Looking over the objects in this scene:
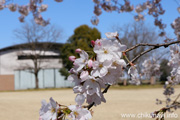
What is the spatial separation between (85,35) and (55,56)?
155 inches

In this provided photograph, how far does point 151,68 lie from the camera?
471 centimetres

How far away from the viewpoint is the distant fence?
2162 cm

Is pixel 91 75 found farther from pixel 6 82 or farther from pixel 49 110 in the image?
pixel 6 82

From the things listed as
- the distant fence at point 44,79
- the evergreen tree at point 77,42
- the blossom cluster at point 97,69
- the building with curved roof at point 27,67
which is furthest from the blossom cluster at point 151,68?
the distant fence at point 44,79

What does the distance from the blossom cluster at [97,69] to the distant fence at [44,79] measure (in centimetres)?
2118

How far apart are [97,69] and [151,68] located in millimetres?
4160

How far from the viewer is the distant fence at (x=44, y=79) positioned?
2162cm

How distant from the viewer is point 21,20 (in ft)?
19.4

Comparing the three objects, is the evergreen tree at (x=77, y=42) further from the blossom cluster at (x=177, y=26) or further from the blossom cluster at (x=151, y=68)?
the blossom cluster at (x=177, y=26)

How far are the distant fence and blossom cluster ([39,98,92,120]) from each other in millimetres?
21177

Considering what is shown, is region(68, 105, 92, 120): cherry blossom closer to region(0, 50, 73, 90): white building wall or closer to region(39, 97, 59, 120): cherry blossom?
region(39, 97, 59, 120): cherry blossom

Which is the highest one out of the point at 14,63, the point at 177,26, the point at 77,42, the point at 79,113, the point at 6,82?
the point at 77,42

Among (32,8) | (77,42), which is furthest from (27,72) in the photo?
(32,8)

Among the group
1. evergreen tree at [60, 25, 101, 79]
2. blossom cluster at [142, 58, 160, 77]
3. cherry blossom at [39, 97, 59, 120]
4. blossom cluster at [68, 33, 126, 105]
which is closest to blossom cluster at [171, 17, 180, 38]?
blossom cluster at [142, 58, 160, 77]
